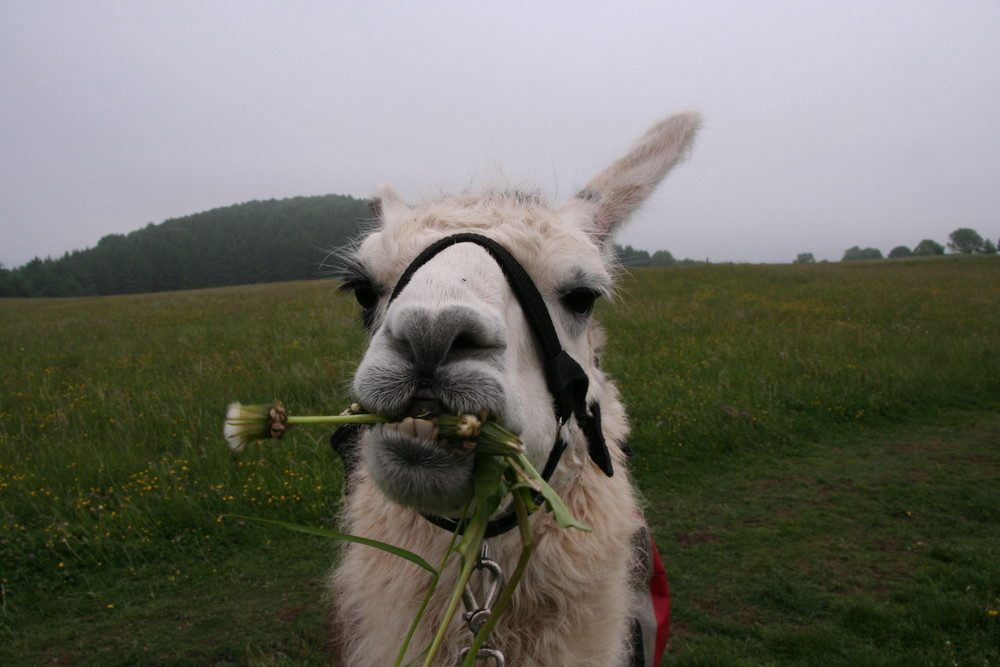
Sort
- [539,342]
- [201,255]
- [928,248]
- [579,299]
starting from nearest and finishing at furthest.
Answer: [539,342]
[579,299]
[201,255]
[928,248]

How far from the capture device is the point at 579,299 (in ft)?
7.16

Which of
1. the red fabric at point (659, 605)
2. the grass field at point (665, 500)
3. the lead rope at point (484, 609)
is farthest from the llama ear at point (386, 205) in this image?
the red fabric at point (659, 605)

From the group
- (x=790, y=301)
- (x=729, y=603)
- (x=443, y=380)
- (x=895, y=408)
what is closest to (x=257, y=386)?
(x=729, y=603)

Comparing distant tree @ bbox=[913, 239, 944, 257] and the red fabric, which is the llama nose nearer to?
the red fabric

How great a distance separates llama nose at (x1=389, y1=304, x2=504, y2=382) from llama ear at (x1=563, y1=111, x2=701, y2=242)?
151 cm

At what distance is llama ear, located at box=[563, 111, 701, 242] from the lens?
2.92m

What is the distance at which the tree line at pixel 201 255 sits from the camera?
155 feet

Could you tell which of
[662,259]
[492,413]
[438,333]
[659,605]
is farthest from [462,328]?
[662,259]

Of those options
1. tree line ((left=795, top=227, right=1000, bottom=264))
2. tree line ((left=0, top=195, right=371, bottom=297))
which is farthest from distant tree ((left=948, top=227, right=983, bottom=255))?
tree line ((left=0, top=195, right=371, bottom=297))

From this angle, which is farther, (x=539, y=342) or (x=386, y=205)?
(x=386, y=205)

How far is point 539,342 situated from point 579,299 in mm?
326

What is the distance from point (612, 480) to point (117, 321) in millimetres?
16878

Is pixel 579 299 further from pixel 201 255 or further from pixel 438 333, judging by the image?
pixel 201 255

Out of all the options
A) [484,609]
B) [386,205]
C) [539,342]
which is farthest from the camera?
[386,205]
